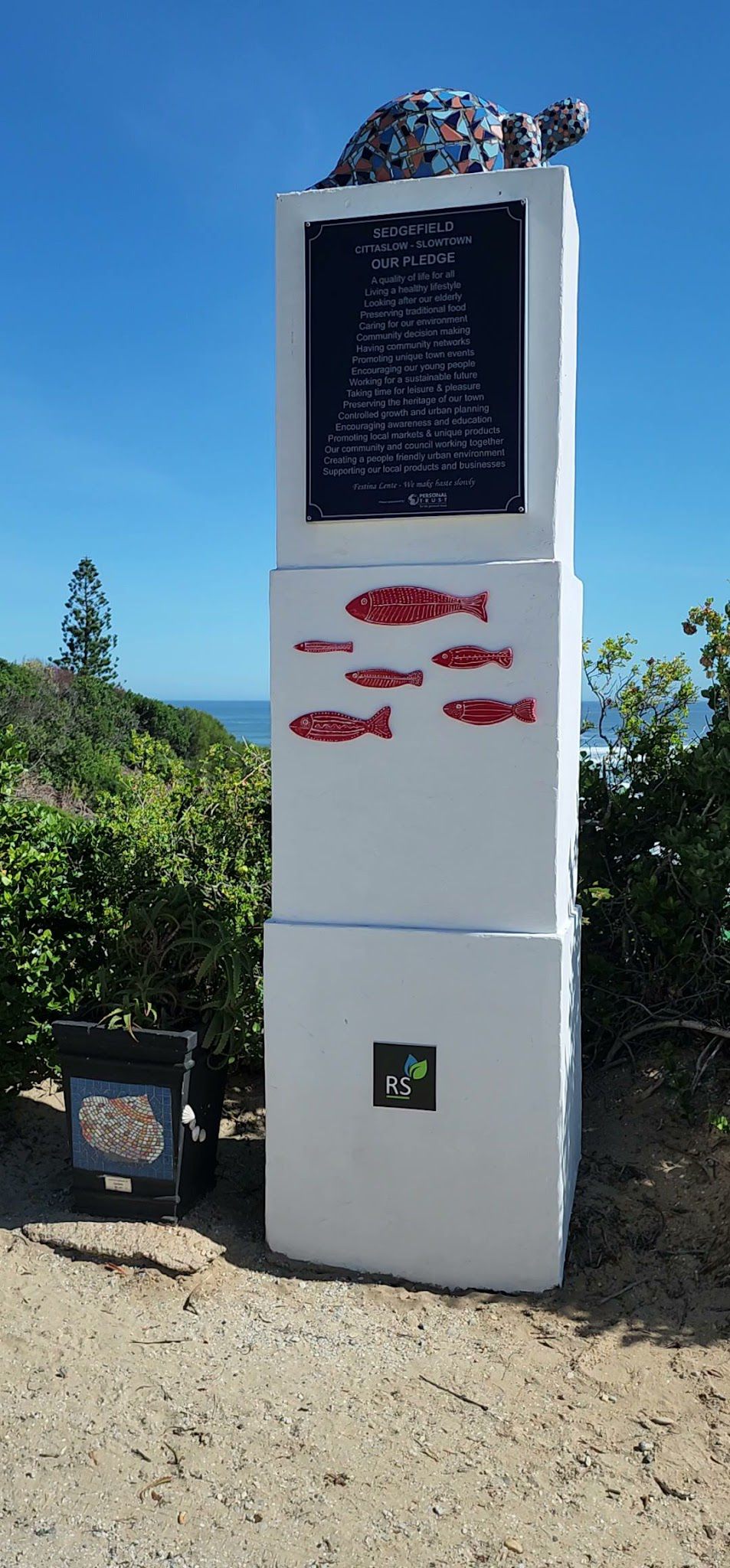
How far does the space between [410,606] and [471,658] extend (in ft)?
0.85

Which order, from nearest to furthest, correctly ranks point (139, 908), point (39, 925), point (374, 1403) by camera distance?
1. point (374, 1403)
2. point (139, 908)
3. point (39, 925)

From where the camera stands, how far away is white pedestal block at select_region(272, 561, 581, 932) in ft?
11.7

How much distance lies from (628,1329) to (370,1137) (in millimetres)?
966

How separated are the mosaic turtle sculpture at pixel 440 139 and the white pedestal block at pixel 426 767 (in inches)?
52.9

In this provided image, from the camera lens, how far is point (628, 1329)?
339 cm

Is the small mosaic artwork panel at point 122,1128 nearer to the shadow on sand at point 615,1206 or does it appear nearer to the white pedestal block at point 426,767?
the shadow on sand at point 615,1206

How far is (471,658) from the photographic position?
3.57m

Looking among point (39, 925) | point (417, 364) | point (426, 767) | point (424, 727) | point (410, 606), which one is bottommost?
point (39, 925)

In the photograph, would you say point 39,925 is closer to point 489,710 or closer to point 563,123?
point 489,710

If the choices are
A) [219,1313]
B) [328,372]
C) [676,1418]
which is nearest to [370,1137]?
[219,1313]

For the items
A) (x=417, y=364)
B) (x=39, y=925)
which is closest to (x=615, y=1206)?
(x=39, y=925)

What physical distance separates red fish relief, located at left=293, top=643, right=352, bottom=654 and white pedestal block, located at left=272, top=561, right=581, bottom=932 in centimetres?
2

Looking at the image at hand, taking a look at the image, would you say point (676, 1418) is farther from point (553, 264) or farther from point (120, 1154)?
point (553, 264)

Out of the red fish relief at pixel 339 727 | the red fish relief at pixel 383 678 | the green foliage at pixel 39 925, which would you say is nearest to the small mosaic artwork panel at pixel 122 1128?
the green foliage at pixel 39 925
